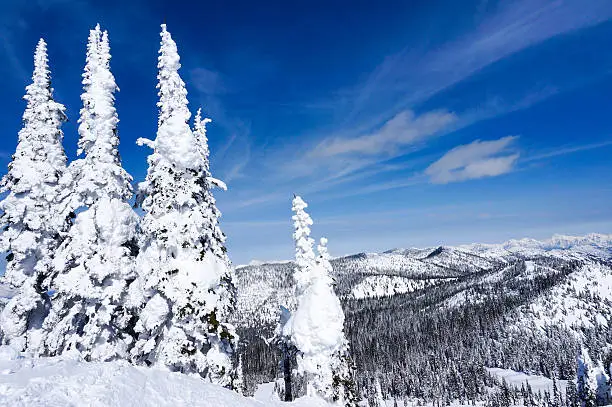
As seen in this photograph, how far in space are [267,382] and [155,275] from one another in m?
163

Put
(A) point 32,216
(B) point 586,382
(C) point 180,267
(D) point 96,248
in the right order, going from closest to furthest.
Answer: (C) point 180,267 → (D) point 96,248 → (A) point 32,216 → (B) point 586,382

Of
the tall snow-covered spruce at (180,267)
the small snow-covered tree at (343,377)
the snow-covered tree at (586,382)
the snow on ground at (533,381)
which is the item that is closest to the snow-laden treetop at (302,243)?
the small snow-covered tree at (343,377)

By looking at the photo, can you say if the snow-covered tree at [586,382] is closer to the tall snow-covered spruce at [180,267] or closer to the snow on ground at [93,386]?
the tall snow-covered spruce at [180,267]

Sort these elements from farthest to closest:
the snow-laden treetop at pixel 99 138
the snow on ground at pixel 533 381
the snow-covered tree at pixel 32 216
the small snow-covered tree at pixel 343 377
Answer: the snow on ground at pixel 533 381 < the small snow-covered tree at pixel 343 377 < the snow-covered tree at pixel 32 216 < the snow-laden treetop at pixel 99 138

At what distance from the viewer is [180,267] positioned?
17094mm

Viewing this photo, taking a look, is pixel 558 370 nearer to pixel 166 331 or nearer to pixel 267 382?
pixel 267 382

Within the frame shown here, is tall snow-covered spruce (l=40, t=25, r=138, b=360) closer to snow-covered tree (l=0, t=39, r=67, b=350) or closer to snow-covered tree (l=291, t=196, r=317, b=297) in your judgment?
snow-covered tree (l=0, t=39, r=67, b=350)

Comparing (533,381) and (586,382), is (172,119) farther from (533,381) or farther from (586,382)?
(533,381)

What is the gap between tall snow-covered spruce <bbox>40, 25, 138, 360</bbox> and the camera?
58.6ft

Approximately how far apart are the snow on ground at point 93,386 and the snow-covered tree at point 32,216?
10.7 metres

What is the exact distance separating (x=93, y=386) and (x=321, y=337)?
16940 mm

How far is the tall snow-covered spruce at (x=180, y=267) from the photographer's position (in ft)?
54.3

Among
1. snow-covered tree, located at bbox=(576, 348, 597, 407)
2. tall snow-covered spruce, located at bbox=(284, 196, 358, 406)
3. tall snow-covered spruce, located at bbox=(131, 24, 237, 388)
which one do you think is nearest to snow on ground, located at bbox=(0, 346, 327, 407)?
tall snow-covered spruce, located at bbox=(131, 24, 237, 388)

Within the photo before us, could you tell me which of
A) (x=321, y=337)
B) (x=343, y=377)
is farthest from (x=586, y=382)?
(x=321, y=337)
